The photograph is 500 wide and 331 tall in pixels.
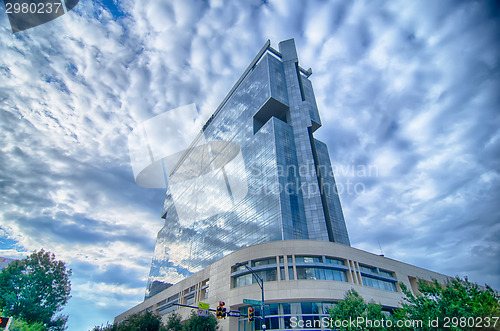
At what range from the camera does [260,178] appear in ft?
231

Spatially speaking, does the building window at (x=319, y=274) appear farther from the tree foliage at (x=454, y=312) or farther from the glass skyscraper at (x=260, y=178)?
the glass skyscraper at (x=260, y=178)

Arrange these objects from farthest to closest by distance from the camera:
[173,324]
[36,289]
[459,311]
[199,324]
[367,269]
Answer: [36,289]
[367,269]
[173,324]
[199,324]
[459,311]

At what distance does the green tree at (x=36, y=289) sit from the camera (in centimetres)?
4372

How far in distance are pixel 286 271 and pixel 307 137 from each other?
158 ft

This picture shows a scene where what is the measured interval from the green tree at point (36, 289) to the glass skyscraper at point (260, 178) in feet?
134

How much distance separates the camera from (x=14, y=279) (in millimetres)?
45688

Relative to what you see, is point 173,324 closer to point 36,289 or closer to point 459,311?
point 36,289

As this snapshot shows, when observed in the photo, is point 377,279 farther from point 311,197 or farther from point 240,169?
point 240,169

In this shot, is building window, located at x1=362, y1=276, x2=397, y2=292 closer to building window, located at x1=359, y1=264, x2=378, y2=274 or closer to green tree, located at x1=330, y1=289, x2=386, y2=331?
building window, located at x1=359, y1=264, x2=378, y2=274

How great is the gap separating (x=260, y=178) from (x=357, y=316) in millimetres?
49274

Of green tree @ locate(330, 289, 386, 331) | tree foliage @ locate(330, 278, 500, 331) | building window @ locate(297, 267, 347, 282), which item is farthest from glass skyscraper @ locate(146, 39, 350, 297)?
tree foliage @ locate(330, 278, 500, 331)

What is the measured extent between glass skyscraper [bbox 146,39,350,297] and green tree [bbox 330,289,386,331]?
3079cm

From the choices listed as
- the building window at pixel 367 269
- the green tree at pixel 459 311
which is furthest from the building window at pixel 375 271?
the green tree at pixel 459 311

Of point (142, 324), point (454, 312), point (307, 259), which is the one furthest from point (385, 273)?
point (142, 324)
